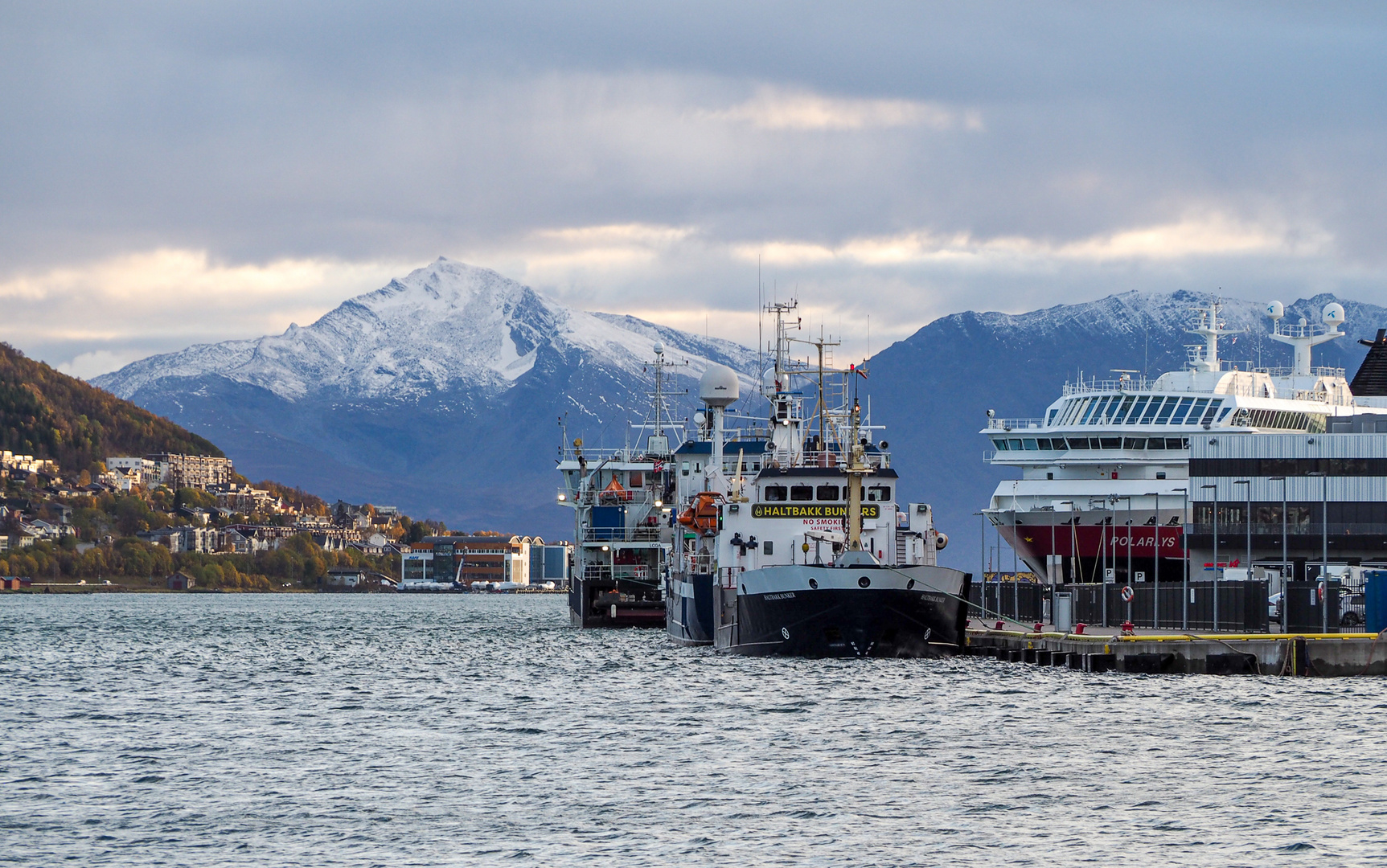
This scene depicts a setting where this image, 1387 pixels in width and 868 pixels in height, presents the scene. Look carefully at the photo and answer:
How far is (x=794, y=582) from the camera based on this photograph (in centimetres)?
6906

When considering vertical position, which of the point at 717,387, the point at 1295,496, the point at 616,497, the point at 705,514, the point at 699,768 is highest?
the point at 717,387

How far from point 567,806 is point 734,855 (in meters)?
6.51

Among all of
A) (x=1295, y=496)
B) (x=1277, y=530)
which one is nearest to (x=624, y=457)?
(x=1277, y=530)

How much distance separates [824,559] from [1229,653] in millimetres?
16358

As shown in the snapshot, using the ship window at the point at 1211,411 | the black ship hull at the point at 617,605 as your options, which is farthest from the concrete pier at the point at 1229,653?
the black ship hull at the point at 617,605

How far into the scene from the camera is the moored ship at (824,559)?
69.4 m

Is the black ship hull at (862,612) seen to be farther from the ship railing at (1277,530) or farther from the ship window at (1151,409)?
the ship window at (1151,409)

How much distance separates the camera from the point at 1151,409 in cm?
11244

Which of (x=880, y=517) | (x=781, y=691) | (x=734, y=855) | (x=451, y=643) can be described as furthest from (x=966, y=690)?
(x=451, y=643)

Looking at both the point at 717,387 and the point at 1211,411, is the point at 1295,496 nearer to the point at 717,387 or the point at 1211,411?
the point at 1211,411

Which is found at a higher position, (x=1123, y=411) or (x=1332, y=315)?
(x=1332, y=315)

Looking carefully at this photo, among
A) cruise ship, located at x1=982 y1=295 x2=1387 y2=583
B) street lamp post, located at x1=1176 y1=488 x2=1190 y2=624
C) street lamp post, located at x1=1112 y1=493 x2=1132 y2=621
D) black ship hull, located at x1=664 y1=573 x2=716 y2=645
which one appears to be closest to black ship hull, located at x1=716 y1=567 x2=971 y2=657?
street lamp post, located at x1=1176 y1=488 x2=1190 y2=624

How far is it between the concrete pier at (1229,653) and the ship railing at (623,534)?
49602 millimetres

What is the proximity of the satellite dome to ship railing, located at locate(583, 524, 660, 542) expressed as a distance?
1043cm
